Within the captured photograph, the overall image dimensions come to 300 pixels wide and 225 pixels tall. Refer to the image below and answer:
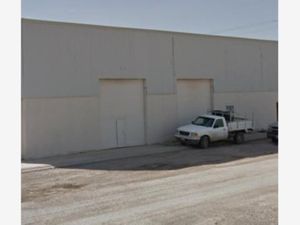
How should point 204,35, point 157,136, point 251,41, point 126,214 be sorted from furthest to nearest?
point 251,41
point 204,35
point 157,136
point 126,214

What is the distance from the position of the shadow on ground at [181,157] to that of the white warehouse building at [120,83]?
7.07 feet

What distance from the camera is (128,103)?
22.4 m

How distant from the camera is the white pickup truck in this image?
2145 centimetres

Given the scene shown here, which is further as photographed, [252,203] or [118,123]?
[118,123]

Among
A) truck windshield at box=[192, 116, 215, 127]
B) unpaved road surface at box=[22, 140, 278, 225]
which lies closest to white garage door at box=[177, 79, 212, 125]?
truck windshield at box=[192, 116, 215, 127]

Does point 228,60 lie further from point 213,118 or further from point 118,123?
point 118,123

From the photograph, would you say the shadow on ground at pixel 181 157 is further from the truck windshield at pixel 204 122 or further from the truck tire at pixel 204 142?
the truck windshield at pixel 204 122

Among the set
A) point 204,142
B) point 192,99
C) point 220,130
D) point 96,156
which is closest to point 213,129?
point 220,130

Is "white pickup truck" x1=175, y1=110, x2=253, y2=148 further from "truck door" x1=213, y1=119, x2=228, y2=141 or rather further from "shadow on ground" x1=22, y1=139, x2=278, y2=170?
"shadow on ground" x1=22, y1=139, x2=278, y2=170

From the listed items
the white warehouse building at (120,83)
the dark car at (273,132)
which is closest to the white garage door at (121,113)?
the white warehouse building at (120,83)

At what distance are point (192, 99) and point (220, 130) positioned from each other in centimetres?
383

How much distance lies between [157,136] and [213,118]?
3.27 m

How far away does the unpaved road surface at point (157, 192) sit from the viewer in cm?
827
